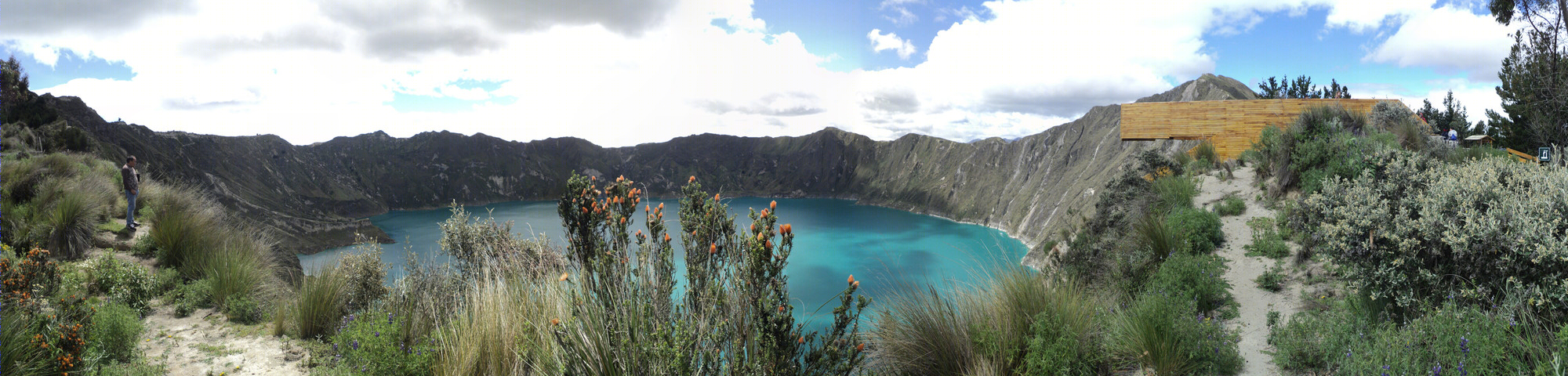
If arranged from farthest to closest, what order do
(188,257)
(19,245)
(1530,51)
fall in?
1. (1530,51)
2. (188,257)
3. (19,245)

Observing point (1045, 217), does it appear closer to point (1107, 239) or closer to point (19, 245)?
point (1107, 239)

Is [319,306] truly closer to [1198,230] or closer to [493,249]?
[493,249]

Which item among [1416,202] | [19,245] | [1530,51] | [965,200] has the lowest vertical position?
[965,200]

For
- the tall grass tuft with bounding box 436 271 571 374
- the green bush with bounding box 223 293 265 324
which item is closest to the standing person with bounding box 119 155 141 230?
the green bush with bounding box 223 293 265 324

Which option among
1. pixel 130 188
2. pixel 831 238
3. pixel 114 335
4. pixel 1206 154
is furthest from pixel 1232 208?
pixel 831 238

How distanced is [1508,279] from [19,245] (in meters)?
13.7

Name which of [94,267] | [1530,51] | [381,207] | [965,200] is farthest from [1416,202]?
[381,207]

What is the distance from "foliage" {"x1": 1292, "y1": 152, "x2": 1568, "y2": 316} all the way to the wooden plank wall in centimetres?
884

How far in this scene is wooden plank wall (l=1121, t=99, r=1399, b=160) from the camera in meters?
11.9

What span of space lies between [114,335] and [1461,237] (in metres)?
9.46

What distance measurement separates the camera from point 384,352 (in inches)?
149

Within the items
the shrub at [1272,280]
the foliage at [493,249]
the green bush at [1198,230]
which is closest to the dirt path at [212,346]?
the foliage at [493,249]

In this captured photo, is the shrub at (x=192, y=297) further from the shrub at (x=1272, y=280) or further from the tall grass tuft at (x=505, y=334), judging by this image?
the shrub at (x=1272, y=280)

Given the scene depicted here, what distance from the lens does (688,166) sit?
125 metres
